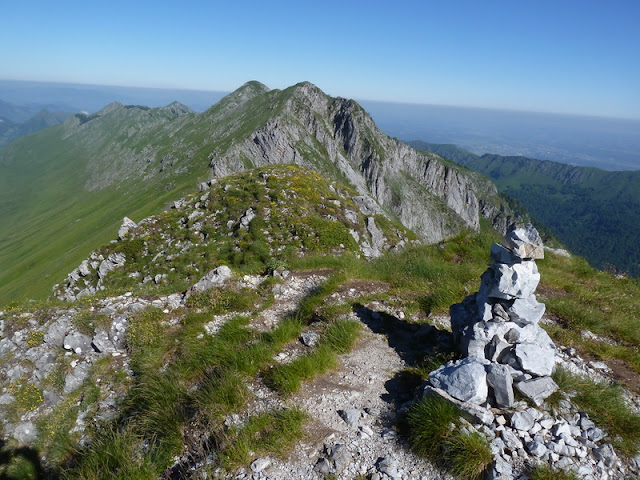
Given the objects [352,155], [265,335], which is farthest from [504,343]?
[352,155]

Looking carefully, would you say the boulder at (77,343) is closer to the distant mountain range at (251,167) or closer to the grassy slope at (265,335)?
the grassy slope at (265,335)

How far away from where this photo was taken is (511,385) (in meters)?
5.89

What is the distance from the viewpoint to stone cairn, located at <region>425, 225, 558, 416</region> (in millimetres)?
5809

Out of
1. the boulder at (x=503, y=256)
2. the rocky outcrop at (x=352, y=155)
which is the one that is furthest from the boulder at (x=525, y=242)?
the rocky outcrop at (x=352, y=155)

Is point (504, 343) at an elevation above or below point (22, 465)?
above

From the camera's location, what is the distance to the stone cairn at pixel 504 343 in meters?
5.81

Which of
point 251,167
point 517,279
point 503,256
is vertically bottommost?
point 251,167

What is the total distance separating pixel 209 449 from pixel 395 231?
3229 cm

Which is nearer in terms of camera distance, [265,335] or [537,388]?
[537,388]

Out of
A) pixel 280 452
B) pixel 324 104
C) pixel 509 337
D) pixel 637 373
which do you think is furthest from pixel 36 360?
pixel 324 104

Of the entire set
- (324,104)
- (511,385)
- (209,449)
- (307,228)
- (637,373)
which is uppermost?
(324,104)

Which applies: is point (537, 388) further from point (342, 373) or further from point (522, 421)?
point (342, 373)

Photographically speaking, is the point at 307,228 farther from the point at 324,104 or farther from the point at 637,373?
the point at 324,104

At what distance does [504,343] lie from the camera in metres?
6.67
